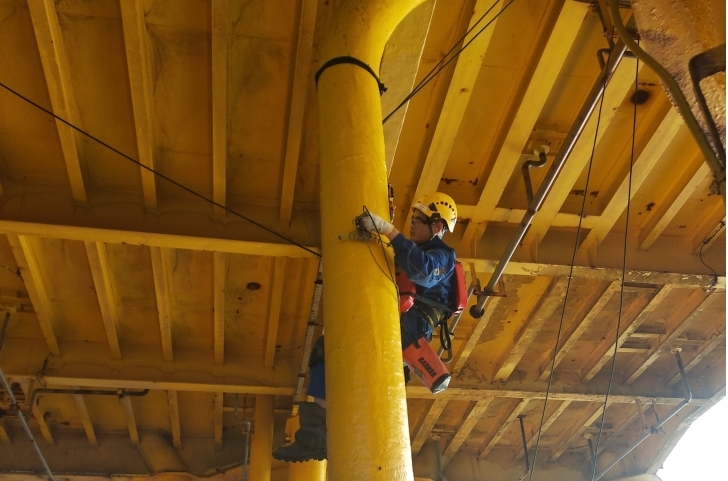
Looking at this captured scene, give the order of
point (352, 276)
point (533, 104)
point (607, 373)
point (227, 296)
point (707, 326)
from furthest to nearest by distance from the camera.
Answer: point (607, 373) → point (707, 326) → point (227, 296) → point (533, 104) → point (352, 276)

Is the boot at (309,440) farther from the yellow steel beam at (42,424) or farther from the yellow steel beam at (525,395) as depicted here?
the yellow steel beam at (42,424)

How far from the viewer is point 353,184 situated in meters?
3.29

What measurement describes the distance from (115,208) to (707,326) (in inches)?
303

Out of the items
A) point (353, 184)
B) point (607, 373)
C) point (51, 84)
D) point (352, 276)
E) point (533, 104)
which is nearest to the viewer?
point (352, 276)

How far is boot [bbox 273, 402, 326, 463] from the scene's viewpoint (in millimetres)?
A: 4445

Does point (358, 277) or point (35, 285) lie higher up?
point (35, 285)

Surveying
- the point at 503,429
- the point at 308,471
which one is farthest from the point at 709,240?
the point at 308,471

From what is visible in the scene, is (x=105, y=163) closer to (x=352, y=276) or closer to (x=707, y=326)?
(x=352, y=276)

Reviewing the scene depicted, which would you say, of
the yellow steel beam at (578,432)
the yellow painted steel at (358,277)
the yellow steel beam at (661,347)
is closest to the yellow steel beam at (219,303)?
the yellow painted steel at (358,277)

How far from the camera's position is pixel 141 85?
5.36 meters

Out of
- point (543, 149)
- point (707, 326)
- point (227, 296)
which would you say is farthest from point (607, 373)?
point (227, 296)

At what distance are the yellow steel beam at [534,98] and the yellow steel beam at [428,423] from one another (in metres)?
3.67

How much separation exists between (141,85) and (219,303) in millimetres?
2916

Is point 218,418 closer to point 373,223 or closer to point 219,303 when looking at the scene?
point 219,303
